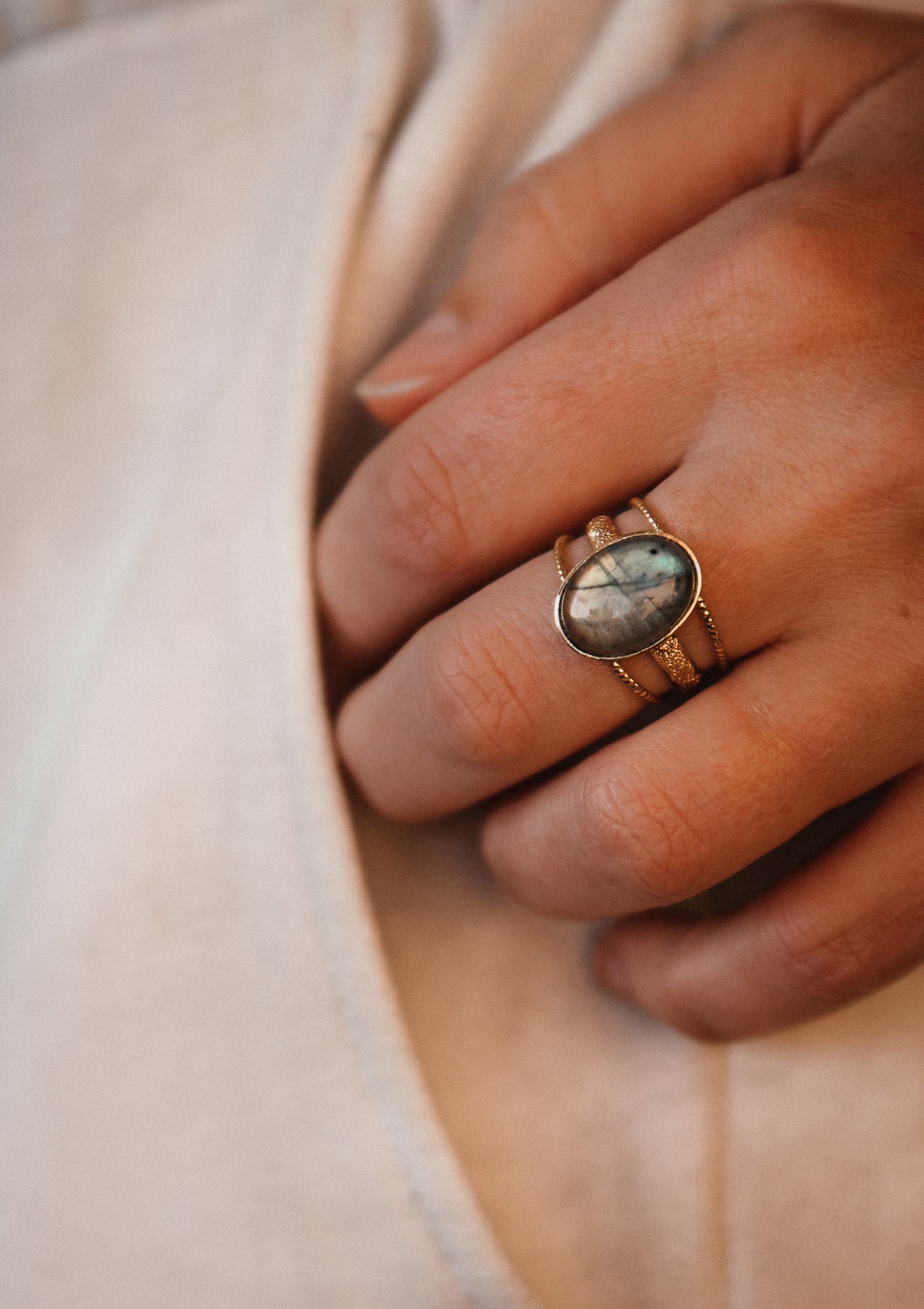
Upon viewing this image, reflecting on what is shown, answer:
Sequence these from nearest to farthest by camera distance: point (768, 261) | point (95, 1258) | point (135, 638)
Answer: point (768, 261) → point (95, 1258) → point (135, 638)

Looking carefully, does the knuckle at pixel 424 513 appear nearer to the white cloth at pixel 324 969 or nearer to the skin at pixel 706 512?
the skin at pixel 706 512

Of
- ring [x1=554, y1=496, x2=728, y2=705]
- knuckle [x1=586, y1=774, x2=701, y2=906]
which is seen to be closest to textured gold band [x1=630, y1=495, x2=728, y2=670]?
ring [x1=554, y1=496, x2=728, y2=705]

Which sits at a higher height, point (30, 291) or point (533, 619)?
point (30, 291)

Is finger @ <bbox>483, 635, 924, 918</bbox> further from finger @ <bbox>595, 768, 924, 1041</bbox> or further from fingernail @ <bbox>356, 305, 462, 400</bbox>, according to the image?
fingernail @ <bbox>356, 305, 462, 400</bbox>

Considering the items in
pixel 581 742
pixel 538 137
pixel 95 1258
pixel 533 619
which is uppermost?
pixel 538 137

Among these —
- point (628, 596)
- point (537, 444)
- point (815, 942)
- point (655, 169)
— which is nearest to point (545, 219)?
point (655, 169)

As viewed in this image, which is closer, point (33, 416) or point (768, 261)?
point (768, 261)

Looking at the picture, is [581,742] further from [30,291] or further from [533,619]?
[30,291]

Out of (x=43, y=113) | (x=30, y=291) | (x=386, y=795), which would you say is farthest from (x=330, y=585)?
(x=43, y=113)
